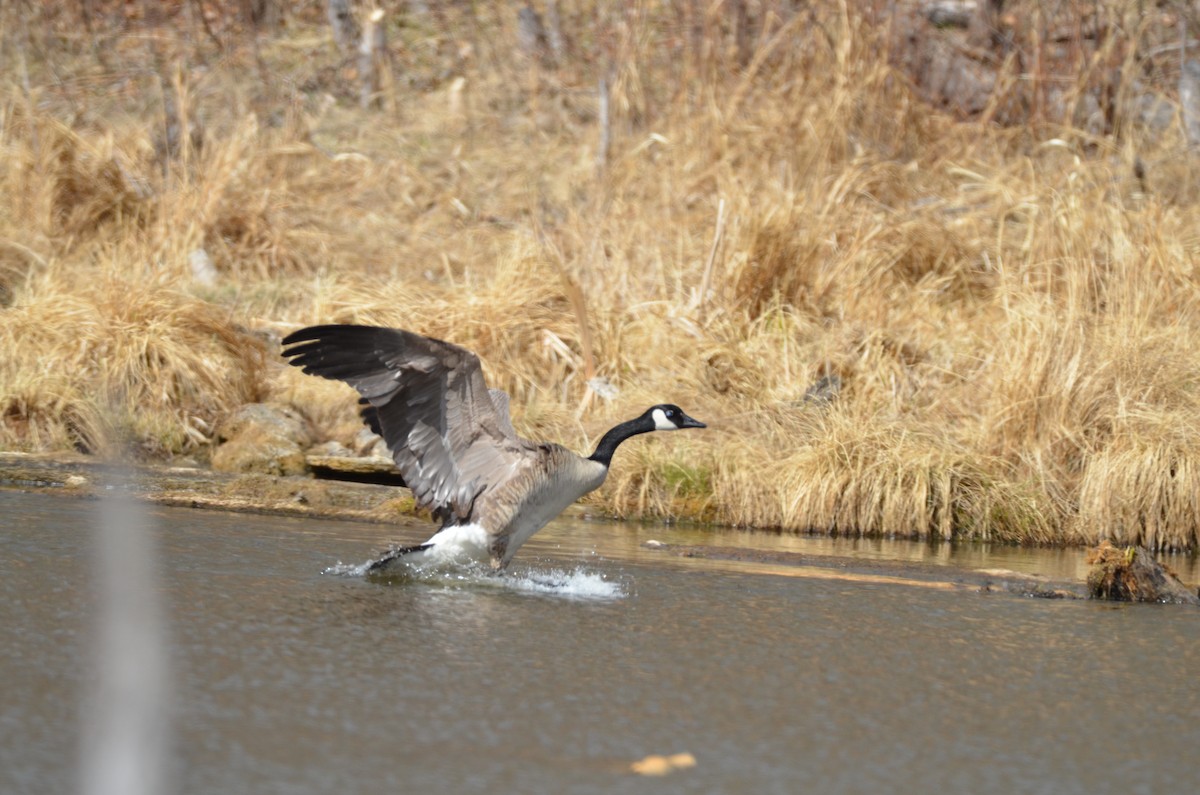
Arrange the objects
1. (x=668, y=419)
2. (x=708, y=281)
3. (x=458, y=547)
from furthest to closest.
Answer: (x=708, y=281) < (x=668, y=419) < (x=458, y=547)

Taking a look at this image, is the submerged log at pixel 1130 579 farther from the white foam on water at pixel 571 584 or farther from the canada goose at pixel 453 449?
the canada goose at pixel 453 449

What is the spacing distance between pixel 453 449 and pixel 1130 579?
9.79 ft

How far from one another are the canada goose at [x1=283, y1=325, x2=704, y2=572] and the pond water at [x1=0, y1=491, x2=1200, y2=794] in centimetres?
25

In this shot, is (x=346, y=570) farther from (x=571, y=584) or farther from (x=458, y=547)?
(x=571, y=584)

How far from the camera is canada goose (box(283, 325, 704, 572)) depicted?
5816 millimetres

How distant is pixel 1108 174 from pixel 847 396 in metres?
3.84

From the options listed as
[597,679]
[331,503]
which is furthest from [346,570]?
[597,679]

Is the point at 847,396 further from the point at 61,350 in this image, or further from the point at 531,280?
the point at 61,350

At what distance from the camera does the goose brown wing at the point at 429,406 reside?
5.76 metres

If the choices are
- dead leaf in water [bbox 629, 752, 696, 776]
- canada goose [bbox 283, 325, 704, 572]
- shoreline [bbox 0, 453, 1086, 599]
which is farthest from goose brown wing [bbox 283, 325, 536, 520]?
dead leaf in water [bbox 629, 752, 696, 776]

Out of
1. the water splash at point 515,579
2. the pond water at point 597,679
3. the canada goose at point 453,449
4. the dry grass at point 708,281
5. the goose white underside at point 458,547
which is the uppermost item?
→ the dry grass at point 708,281

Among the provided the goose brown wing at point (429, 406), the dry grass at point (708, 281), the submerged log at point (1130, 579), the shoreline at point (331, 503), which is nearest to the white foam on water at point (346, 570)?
the goose brown wing at point (429, 406)

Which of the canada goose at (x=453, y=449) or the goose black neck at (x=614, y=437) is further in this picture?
the goose black neck at (x=614, y=437)

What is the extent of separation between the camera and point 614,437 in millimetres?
6785
